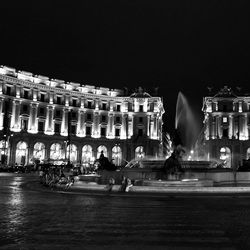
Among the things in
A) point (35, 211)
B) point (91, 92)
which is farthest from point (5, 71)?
point (35, 211)

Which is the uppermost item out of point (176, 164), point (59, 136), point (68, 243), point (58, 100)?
point (58, 100)

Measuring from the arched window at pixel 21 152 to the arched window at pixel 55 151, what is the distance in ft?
21.9

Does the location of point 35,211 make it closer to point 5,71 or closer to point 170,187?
point 170,187

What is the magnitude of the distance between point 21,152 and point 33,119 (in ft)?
26.2

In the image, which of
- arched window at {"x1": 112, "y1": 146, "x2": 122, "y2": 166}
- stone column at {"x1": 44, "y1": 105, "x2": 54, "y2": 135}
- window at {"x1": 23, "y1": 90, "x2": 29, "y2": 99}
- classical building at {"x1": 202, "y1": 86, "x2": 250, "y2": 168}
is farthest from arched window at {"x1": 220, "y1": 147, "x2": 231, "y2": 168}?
window at {"x1": 23, "y1": 90, "x2": 29, "y2": 99}

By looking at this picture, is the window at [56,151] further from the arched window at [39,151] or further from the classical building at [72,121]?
the arched window at [39,151]

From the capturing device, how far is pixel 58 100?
82.6 metres

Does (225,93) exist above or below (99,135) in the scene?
above

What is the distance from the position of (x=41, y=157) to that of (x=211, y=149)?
39916mm

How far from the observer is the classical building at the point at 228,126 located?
8425 centimetres

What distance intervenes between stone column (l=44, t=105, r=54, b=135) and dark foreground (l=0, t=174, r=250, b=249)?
211ft

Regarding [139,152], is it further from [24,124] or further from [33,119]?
[24,124]

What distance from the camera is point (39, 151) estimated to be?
75188 millimetres

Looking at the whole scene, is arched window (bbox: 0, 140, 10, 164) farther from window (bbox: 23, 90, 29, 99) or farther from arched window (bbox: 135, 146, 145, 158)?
arched window (bbox: 135, 146, 145, 158)
